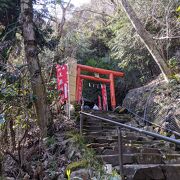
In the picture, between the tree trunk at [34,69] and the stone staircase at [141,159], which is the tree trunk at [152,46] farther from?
the tree trunk at [34,69]

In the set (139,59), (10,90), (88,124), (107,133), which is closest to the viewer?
(10,90)

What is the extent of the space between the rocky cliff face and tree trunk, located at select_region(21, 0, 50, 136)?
10.5 ft

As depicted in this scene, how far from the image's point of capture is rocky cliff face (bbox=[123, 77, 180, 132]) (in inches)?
282

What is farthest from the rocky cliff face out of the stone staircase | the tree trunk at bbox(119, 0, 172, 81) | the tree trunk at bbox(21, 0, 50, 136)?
the tree trunk at bbox(21, 0, 50, 136)

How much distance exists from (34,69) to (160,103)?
3.90 metres

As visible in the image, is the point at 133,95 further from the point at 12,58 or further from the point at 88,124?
the point at 12,58

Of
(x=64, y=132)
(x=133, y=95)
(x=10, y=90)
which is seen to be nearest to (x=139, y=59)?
(x=133, y=95)

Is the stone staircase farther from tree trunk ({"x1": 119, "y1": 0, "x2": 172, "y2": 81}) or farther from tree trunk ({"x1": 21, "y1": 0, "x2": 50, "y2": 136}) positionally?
tree trunk ({"x1": 119, "y1": 0, "x2": 172, "y2": 81})

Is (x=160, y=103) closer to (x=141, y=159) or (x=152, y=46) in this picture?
(x=152, y=46)

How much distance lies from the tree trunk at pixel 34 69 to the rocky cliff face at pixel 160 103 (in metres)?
3.19

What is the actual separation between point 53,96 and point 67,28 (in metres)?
6.81

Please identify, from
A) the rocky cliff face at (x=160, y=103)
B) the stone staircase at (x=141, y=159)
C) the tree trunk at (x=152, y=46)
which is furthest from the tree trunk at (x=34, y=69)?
the tree trunk at (x=152, y=46)

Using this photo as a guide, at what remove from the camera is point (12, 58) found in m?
7.52

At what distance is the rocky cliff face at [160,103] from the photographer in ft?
23.5
